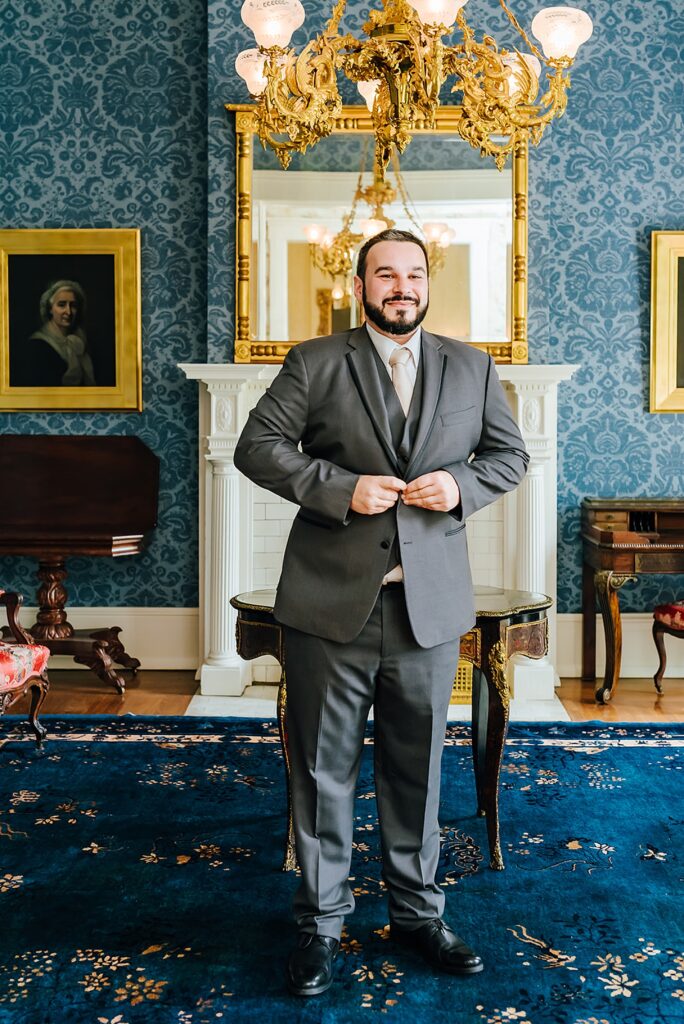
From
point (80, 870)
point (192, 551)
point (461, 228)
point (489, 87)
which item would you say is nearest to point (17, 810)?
point (80, 870)

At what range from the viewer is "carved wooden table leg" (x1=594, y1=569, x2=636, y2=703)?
4973 mm

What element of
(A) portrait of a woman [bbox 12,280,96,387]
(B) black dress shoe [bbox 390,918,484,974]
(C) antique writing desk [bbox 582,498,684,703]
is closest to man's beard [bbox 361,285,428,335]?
(B) black dress shoe [bbox 390,918,484,974]

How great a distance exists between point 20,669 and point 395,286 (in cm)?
243

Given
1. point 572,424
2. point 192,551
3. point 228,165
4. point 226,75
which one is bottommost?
point 192,551

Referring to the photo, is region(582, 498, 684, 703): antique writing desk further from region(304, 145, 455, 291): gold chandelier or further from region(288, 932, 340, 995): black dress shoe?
region(288, 932, 340, 995): black dress shoe

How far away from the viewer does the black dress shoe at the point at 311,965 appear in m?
2.21

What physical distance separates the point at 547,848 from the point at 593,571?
2.54m

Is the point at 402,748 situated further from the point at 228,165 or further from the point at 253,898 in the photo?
the point at 228,165

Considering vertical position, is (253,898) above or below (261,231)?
below

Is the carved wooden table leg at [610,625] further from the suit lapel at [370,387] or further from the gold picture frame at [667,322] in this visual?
the suit lapel at [370,387]

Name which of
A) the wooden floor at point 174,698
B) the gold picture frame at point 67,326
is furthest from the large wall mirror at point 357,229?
the wooden floor at point 174,698

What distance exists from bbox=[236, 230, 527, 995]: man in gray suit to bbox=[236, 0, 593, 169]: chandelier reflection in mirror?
1190mm

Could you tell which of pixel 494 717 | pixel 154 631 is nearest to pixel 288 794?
pixel 494 717

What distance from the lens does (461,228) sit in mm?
5359
